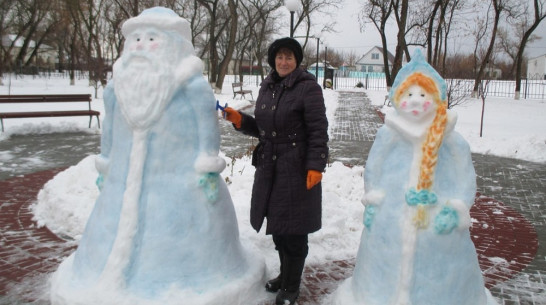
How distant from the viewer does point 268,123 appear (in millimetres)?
3498

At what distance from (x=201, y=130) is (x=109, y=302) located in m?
1.23

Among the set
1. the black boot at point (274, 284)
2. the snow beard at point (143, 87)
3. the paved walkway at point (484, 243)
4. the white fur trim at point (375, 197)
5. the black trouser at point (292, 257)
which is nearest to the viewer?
the white fur trim at point (375, 197)

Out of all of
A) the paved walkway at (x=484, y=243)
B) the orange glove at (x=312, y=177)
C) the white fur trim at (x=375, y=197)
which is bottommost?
the paved walkway at (x=484, y=243)

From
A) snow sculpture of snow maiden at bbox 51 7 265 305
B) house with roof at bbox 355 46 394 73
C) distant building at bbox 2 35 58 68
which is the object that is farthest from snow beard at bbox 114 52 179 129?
house with roof at bbox 355 46 394 73

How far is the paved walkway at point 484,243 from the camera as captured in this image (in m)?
4.03

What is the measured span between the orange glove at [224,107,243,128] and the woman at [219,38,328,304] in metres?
0.18

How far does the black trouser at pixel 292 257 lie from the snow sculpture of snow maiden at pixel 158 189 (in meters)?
0.47

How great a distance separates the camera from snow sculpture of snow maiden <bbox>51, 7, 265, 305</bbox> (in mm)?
3162

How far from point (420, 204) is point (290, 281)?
49.9 inches

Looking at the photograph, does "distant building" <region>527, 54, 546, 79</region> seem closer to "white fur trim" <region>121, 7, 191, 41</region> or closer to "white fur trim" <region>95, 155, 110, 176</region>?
"white fur trim" <region>121, 7, 191, 41</region>

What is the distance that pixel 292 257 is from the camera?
12.0ft

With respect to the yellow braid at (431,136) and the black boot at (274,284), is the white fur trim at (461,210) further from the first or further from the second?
the black boot at (274,284)

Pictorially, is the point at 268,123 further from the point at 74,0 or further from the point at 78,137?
the point at 74,0

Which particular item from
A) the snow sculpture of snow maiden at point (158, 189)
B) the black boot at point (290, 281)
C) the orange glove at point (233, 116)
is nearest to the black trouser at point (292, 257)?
the black boot at point (290, 281)
